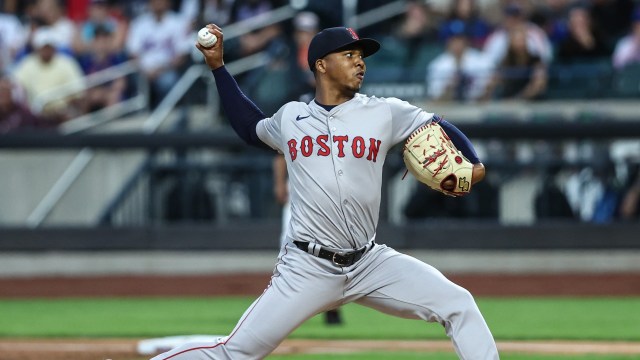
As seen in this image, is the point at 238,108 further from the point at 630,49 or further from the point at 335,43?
the point at 630,49

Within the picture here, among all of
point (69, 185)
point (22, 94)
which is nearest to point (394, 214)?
point (69, 185)

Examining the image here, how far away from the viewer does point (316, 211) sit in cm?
563

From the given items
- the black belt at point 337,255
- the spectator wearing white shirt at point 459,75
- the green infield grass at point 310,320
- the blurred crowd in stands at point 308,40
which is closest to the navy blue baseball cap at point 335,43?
the black belt at point 337,255

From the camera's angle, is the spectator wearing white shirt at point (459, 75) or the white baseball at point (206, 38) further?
the spectator wearing white shirt at point (459, 75)

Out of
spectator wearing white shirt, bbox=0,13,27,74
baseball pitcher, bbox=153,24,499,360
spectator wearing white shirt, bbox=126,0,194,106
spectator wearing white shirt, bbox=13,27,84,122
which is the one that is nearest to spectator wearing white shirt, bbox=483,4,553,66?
spectator wearing white shirt, bbox=126,0,194,106

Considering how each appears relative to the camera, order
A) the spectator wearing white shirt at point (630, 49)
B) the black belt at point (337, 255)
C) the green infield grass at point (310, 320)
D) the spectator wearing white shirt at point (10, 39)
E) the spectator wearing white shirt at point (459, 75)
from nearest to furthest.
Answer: the black belt at point (337, 255) → the green infield grass at point (310, 320) → the spectator wearing white shirt at point (630, 49) → the spectator wearing white shirt at point (459, 75) → the spectator wearing white shirt at point (10, 39)

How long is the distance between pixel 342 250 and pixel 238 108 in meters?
0.88

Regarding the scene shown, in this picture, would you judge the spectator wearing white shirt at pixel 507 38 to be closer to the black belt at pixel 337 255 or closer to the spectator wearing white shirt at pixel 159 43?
the spectator wearing white shirt at pixel 159 43

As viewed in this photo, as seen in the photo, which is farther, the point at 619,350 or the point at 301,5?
the point at 301,5

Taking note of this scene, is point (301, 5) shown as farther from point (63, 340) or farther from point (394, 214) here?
point (63, 340)

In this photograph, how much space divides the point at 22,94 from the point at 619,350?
9.30m

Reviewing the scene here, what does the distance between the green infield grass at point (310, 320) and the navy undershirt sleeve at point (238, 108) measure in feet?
13.0

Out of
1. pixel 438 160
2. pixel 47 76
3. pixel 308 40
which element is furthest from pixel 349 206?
pixel 47 76

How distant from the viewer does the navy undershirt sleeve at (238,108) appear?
5941mm
